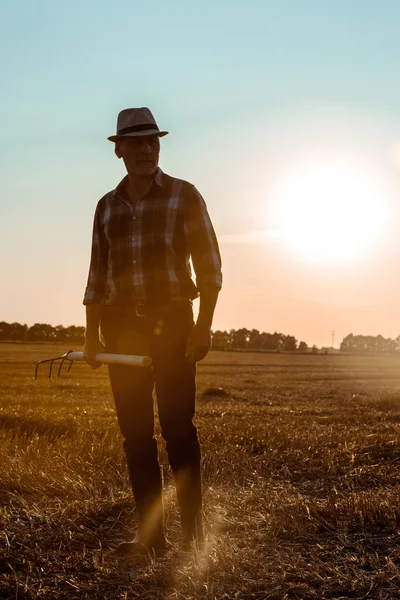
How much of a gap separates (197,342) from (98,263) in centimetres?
85

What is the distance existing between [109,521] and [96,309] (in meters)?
1.32

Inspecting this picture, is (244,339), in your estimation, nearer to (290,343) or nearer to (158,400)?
(290,343)

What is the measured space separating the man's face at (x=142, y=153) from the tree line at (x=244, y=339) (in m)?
51.6

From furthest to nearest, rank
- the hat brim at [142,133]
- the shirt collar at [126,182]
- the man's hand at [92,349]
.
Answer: the man's hand at [92,349] < the shirt collar at [126,182] < the hat brim at [142,133]

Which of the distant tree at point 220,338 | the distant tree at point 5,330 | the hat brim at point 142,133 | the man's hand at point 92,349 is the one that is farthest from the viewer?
the distant tree at point 220,338

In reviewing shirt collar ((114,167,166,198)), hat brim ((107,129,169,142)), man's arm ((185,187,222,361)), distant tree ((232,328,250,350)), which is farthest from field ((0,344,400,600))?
distant tree ((232,328,250,350))

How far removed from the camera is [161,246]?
3.78 m

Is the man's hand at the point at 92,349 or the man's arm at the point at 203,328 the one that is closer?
the man's arm at the point at 203,328

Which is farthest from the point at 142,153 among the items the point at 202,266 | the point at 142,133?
the point at 202,266

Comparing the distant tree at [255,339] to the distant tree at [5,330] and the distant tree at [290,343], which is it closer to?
the distant tree at [290,343]

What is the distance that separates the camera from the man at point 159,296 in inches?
148

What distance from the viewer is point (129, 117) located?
3.76 m

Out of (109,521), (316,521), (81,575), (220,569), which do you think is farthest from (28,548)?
(316,521)

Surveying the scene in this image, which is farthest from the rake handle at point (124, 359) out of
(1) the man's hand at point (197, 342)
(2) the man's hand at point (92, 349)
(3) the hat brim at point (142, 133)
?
(3) the hat brim at point (142, 133)
